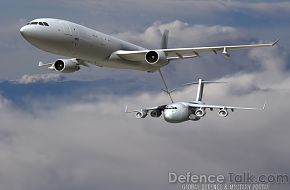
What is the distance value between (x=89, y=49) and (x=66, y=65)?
6475 mm

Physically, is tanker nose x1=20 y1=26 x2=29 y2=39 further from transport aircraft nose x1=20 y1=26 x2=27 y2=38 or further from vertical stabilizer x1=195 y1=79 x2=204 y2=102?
vertical stabilizer x1=195 y1=79 x2=204 y2=102

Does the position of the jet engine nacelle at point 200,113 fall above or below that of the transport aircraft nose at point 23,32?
above

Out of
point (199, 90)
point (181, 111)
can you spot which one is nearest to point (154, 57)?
point (181, 111)

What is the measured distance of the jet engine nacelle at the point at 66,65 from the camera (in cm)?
8150

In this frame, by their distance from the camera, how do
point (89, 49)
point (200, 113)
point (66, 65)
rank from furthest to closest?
point (200, 113) < point (66, 65) < point (89, 49)

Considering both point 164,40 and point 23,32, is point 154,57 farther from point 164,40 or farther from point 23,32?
point 164,40

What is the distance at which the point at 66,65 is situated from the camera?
81375mm

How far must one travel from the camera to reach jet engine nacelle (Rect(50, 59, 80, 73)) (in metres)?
81.5

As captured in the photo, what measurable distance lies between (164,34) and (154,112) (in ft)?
37.7

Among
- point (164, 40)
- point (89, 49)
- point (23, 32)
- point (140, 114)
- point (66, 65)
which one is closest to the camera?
point (23, 32)

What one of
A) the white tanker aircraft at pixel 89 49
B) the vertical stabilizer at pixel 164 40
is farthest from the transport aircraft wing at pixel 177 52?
the vertical stabilizer at pixel 164 40

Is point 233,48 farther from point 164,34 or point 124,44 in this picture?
point 164,34

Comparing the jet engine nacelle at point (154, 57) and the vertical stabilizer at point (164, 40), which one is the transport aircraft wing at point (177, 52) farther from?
the vertical stabilizer at point (164, 40)

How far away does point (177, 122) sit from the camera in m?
93.0
